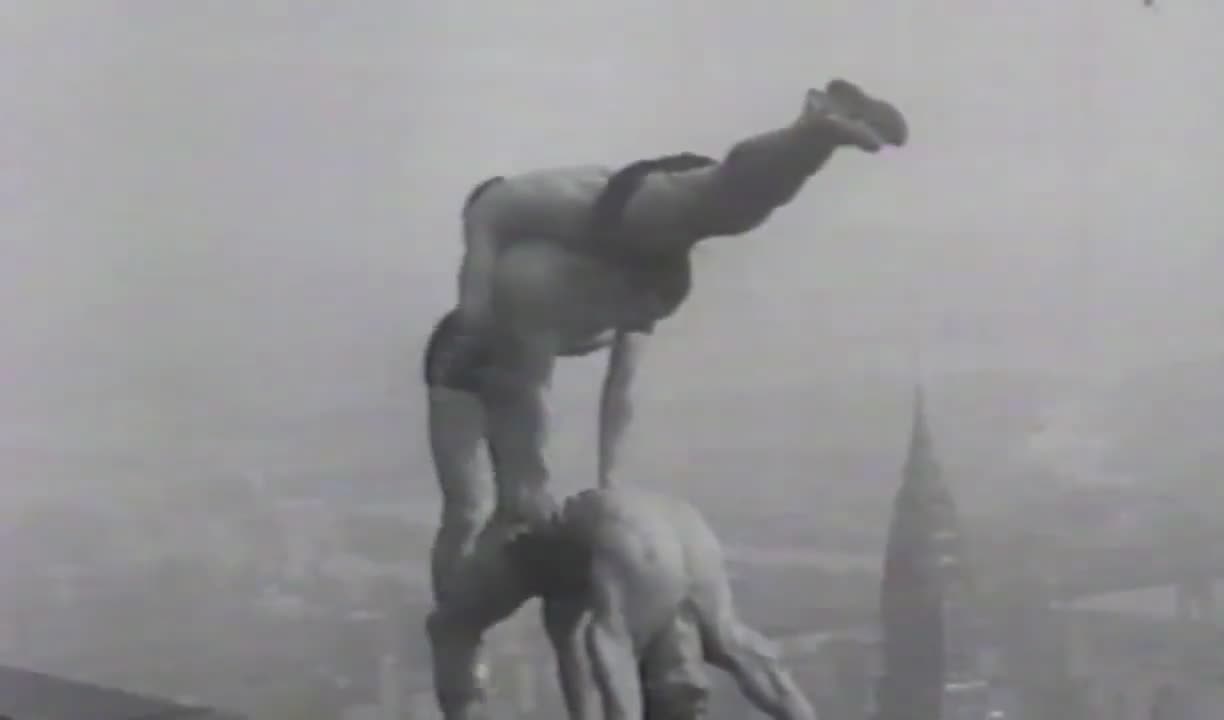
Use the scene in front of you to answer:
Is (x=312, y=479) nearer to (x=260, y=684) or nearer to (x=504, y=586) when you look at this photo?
(x=260, y=684)

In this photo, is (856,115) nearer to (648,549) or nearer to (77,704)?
(648,549)

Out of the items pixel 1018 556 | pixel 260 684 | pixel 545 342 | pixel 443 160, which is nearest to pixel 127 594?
pixel 260 684

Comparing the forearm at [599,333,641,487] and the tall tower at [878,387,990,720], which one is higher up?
the forearm at [599,333,641,487]

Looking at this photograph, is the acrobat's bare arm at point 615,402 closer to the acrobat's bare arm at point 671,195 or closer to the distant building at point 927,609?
the acrobat's bare arm at point 671,195

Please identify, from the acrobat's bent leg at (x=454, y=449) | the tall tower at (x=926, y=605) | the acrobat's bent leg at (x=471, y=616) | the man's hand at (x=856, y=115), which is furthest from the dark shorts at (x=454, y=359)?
the tall tower at (x=926, y=605)

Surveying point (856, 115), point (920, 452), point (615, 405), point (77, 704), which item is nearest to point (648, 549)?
point (615, 405)

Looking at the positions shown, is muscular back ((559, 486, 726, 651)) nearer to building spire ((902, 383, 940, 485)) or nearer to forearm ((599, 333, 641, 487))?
forearm ((599, 333, 641, 487))

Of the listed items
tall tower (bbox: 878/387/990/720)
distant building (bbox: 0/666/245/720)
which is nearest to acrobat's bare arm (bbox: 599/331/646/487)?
distant building (bbox: 0/666/245/720)
